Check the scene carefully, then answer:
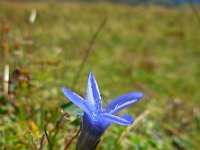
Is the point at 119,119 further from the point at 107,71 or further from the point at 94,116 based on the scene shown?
the point at 107,71

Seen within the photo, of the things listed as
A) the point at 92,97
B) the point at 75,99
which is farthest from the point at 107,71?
the point at 75,99

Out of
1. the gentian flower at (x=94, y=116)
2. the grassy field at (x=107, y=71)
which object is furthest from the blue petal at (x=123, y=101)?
the grassy field at (x=107, y=71)

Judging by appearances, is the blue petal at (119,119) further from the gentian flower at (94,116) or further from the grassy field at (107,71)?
the grassy field at (107,71)

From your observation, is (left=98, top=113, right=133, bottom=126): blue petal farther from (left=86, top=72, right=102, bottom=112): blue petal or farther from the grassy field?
the grassy field

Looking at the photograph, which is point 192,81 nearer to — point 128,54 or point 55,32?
point 128,54

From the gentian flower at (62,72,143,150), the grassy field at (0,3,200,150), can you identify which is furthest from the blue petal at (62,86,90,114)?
the grassy field at (0,3,200,150)

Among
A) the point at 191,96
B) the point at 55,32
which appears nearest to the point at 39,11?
the point at 55,32

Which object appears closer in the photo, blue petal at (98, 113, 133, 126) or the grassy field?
blue petal at (98, 113, 133, 126)
